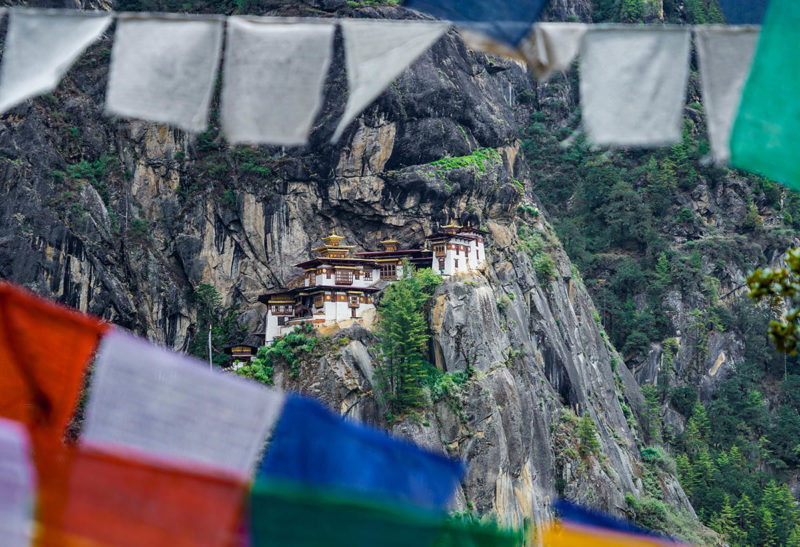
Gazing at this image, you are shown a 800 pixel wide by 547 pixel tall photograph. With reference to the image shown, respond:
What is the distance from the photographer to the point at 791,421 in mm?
47125

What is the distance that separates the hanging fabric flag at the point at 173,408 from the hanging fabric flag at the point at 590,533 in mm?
1690

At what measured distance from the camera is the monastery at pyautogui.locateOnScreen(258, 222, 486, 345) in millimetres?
31750

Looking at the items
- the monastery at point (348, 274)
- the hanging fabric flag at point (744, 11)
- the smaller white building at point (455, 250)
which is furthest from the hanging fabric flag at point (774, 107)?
the smaller white building at point (455, 250)

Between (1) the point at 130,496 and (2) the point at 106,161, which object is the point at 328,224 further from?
(1) the point at 130,496

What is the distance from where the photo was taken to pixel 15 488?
13.4ft

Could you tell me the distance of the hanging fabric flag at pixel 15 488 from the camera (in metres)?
4.03

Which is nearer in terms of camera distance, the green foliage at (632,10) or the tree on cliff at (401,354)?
the tree on cliff at (401,354)

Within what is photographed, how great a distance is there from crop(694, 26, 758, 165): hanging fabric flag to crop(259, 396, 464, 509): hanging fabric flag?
279cm

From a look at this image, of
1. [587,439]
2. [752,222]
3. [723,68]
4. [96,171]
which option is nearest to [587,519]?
[723,68]

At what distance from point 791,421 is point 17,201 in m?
39.8

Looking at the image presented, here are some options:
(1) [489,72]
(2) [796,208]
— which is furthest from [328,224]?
(2) [796,208]

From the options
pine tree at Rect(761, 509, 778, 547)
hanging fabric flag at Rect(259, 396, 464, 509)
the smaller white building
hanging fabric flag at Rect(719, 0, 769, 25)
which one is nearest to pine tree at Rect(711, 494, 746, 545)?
pine tree at Rect(761, 509, 778, 547)

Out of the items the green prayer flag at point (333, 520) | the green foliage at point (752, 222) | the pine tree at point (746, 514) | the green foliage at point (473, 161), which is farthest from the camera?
the green foliage at point (752, 222)

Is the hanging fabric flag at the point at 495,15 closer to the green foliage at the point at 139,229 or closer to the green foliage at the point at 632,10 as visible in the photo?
the green foliage at the point at 139,229
